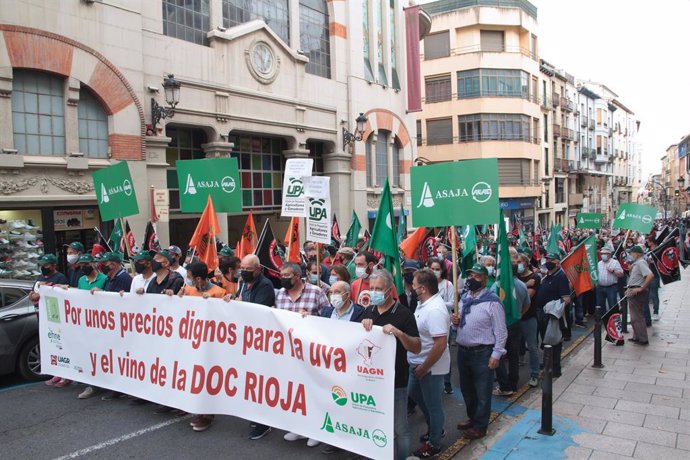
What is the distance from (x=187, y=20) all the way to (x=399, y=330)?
15.2m

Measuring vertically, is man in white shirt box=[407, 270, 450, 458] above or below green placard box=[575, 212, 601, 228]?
below

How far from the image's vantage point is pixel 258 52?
60.0ft

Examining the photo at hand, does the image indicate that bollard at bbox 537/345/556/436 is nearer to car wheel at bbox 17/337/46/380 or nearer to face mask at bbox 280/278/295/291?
face mask at bbox 280/278/295/291

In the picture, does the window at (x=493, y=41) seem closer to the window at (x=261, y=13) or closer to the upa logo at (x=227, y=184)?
the window at (x=261, y=13)

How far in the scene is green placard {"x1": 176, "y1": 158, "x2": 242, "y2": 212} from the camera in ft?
27.5

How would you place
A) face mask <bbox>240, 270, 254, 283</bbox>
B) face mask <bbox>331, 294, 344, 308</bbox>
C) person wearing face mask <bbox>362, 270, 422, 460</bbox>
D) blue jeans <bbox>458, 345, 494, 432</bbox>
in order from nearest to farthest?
person wearing face mask <bbox>362, 270, 422, 460</bbox>, face mask <bbox>331, 294, 344, 308</bbox>, blue jeans <bbox>458, 345, 494, 432</bbox>, face mask <bbox>240, 270, 254, 283</bbox>

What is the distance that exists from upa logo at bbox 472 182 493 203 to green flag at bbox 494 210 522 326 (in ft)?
1.06

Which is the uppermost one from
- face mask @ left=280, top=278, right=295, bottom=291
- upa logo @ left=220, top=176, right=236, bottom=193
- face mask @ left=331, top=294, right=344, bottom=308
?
upa logo @ left=220, top=176, right=236, bottom=193

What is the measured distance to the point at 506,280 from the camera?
6.33 meters

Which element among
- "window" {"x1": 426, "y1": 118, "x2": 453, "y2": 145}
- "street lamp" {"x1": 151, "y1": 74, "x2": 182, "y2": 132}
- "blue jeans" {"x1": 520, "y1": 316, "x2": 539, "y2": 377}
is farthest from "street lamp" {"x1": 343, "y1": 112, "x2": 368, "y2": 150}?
"window" {"x1": 426, "y1": 118, "x2": 453, "y2": 145}

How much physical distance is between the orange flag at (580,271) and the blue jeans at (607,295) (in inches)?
67.3

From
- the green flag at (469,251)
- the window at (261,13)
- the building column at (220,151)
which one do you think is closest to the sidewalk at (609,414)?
the green flag at (469,251)

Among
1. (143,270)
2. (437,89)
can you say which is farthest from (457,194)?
(437,89)

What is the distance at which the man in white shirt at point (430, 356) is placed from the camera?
15.3ft
